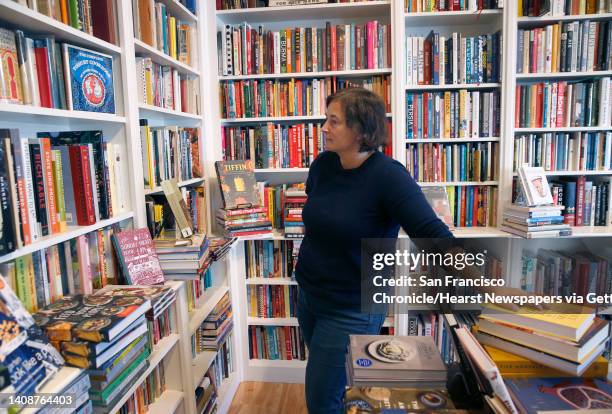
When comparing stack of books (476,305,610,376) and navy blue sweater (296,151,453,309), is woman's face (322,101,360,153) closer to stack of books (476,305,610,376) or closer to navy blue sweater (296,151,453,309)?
navy blue sweater (296,151,453,309)

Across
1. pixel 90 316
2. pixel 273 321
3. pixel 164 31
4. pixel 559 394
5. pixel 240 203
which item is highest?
pixel 164 31

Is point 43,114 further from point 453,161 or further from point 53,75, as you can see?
point 453,161

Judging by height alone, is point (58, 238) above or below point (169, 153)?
below

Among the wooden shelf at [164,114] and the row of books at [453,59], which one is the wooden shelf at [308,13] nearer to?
the row of books at [453,59]

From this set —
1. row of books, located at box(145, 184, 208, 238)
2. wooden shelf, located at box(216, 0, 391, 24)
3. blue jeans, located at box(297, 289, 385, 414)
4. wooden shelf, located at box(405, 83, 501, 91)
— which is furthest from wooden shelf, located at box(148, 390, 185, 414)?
wooden shelf, located at box(216, 0, 391, 24)

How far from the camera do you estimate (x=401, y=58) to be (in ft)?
7.19

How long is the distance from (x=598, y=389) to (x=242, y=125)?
2140mm

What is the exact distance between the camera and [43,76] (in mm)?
1107

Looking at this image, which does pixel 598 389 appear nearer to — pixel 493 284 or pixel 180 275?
pixel 493 284

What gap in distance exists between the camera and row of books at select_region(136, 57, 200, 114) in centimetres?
162

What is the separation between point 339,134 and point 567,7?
167 cm

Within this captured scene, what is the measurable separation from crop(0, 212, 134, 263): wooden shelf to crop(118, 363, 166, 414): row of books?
62 cm

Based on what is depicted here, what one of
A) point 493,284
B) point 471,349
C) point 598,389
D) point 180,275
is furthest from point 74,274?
point 598,389

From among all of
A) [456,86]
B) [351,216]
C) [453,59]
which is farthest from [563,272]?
[351,216]
